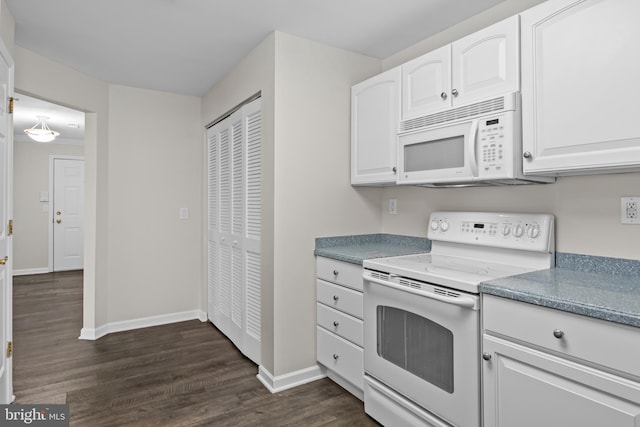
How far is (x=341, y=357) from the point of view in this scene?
93.3 inches

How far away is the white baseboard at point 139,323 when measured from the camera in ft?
11.0

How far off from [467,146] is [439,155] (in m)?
0.20

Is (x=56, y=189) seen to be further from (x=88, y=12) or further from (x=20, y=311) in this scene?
(x=88, y=12)

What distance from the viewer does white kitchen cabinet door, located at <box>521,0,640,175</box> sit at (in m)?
1.39

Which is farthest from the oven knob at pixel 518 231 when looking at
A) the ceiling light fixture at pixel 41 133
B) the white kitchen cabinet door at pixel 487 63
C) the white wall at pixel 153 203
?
the ceiling light fixture at pixel 41 133

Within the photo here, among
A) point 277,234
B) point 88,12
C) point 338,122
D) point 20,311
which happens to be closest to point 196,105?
point 88,12

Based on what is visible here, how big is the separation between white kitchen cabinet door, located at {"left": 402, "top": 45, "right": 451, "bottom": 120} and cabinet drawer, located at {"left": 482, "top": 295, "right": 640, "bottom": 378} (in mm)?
1145

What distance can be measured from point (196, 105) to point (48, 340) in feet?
8.63

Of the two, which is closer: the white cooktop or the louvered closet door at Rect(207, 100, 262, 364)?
the white cooktop

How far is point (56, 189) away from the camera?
6.50m

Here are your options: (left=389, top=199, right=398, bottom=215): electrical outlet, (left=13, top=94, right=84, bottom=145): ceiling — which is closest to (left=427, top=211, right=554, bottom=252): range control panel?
(left=389, top=199, right=398, bottom=215): electrical outlet

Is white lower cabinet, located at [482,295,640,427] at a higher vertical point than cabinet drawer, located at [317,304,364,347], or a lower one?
higher

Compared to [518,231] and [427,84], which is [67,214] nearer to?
[427,84]

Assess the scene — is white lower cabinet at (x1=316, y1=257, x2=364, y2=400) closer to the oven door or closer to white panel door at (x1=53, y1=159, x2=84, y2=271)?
the oven door
